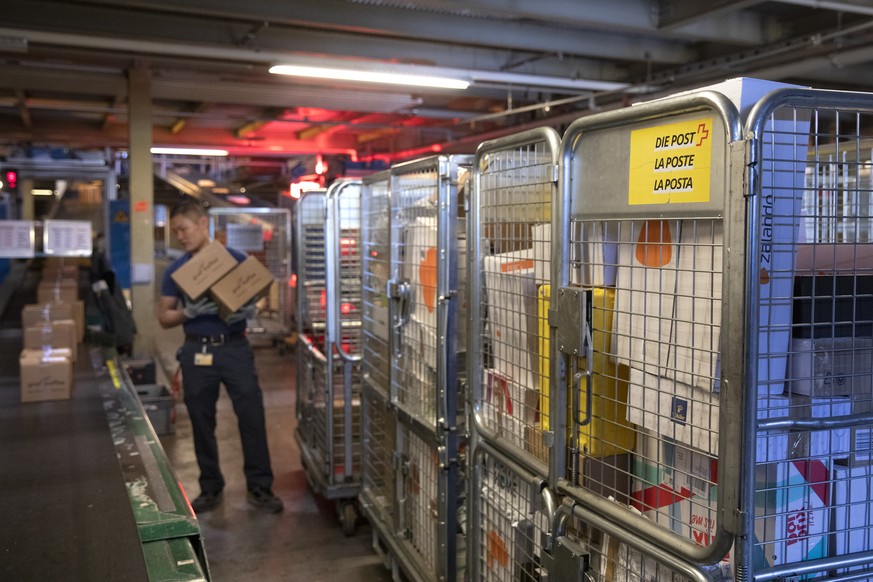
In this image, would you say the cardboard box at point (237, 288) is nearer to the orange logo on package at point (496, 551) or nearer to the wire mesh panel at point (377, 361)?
the wire mesh panel at point (377, 361)

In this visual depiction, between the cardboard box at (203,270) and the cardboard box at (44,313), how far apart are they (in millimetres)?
1729

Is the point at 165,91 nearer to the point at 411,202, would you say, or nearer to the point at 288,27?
the point at 288,27

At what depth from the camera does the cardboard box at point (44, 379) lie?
428 cm

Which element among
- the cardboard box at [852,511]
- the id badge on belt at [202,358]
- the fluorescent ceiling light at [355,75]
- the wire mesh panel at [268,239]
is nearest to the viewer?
the cardboard box at [852,511]

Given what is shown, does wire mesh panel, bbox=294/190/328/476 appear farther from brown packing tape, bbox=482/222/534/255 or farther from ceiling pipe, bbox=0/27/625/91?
brown packing tape, bbox=482/222/534/255

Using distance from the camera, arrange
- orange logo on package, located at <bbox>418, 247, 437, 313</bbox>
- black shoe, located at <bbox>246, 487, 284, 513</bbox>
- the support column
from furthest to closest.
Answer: the support column, black shoe, located at <bbox>246, 487, 284, 513</bbox>, orange logo on package, located at <bbox>418, 247, 437, 313</bbox>

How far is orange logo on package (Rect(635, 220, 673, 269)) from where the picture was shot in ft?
5.56

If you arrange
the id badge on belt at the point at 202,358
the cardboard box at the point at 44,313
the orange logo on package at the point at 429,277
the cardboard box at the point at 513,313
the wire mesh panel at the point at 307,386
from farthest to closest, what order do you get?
the cardboard box at the point at 44,313, the wire mesh panel at the point at 307,386, the id badge on belt at the point at 202,358, the orange logo on package at the point at 429,277, the cardboard box at the point at 513,313

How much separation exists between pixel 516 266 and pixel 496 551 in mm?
987

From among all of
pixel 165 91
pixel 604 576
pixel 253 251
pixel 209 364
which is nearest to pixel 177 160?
pixel 253 251

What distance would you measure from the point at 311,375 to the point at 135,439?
1.67m

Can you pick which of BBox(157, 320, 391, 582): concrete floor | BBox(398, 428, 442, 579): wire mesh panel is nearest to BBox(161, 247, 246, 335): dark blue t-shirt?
BBox(157, 320, 391, 582): concrete floor

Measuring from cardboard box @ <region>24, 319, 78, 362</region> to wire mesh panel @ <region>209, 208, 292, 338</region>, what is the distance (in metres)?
5.57

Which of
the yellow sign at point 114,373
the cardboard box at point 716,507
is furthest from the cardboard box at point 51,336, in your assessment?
the cardboard box at point 716,507
